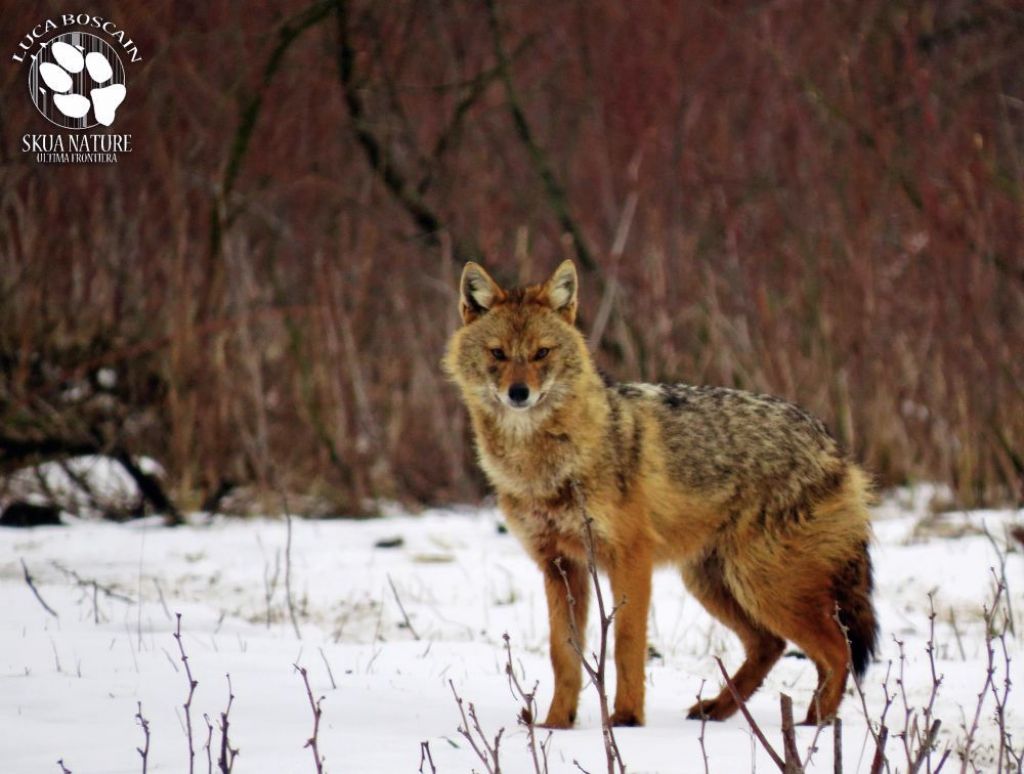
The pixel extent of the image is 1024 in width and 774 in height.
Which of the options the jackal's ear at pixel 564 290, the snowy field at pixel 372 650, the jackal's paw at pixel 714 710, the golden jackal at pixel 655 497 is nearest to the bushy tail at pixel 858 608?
the golden jackal at pixel 655 497

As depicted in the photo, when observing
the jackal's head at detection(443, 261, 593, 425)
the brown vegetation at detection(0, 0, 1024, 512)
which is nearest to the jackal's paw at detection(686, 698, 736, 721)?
the jackal's head at detection(443, 261, 593, 425)

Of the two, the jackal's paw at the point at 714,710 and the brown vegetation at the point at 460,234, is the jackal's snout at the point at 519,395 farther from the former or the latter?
the brown vegetation at the point at 460,234

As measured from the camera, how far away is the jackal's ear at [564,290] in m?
6.12

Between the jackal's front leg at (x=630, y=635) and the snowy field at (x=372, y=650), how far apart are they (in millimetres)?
168

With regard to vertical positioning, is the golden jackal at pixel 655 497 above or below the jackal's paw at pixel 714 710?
above

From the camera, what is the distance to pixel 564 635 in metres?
5.36

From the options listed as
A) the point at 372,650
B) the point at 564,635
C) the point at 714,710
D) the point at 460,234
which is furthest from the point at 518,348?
the point at 460,234

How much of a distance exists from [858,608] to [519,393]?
180cm

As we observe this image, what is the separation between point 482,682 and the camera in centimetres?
586

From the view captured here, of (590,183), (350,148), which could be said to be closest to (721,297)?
(590,183)

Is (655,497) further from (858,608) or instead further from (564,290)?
(564,290)

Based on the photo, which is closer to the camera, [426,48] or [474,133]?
[426,48]

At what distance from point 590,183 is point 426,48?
10.4 feet

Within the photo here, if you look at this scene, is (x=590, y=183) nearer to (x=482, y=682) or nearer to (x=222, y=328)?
(x=222, y=328)
